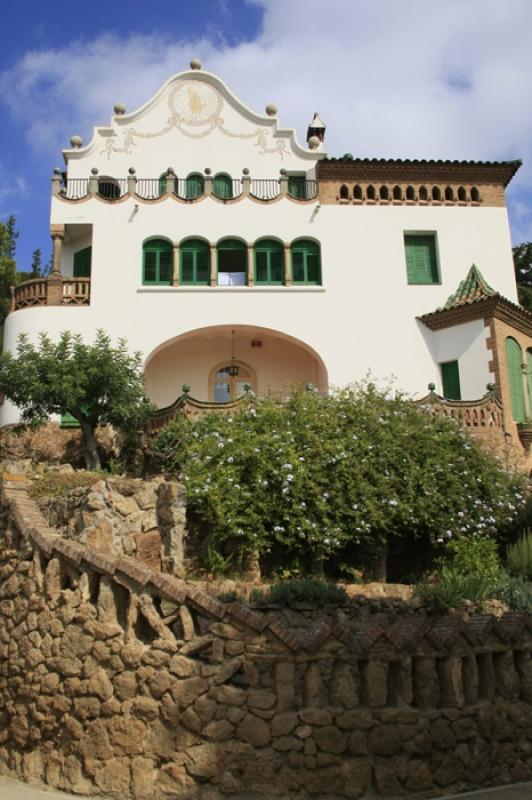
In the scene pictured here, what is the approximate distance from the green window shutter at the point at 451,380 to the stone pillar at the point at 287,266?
5126 mm

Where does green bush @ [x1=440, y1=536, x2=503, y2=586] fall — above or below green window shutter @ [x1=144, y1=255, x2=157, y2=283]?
below

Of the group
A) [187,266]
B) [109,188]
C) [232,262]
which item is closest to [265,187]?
[232,262]

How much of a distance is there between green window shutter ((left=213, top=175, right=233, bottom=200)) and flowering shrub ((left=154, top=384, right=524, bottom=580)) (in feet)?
35.1

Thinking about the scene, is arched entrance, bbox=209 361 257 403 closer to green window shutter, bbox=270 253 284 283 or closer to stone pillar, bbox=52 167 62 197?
green window shutter, bbox=270 253 284 283

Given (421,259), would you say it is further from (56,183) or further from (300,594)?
(300,594)

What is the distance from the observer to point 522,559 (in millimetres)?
13742

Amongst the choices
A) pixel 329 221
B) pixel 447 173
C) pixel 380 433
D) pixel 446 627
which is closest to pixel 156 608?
pixel 446 627

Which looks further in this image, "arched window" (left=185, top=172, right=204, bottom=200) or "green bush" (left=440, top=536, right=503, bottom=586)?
"arched window" (left=185, top=172, right=204, bottom=200)

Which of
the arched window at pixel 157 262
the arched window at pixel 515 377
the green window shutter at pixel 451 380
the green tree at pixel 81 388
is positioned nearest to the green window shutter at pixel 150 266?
the arched window at pixel 157 262

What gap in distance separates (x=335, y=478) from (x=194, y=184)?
545 inches

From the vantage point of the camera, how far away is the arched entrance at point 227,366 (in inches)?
930

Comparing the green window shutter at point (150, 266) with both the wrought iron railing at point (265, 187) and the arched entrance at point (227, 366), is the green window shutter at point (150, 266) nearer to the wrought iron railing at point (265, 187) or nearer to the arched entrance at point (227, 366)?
the arched entrance at point (227, 366)

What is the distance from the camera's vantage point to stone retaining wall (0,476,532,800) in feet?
26.9

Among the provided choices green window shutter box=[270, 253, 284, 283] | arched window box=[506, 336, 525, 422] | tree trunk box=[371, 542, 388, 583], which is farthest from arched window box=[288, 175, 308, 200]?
tree trunk box=[371, 542, 388, 583]
